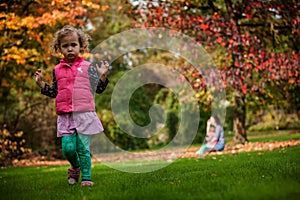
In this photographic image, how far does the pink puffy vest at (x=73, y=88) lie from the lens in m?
4.61

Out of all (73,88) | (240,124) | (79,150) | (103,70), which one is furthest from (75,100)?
(240,124)

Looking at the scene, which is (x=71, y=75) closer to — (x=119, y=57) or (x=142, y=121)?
(x=142, y=121)

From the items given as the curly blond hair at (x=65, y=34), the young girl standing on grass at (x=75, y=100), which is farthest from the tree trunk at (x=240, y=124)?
the young girl standing on grass at (x=75, y=100)

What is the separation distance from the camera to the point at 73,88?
4.64m

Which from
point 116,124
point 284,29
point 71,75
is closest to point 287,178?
point 71,75

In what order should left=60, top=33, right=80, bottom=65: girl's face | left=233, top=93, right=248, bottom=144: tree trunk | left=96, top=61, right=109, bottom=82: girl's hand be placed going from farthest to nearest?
left=233, top=93, right=248, bottom=144: tree trunk → left=60, top=33, right=80, bottom=65: girl's face → left=96, top=61, right=109, bottom=82: girl's hand

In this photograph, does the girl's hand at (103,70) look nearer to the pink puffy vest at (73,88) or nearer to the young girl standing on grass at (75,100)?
the young girl standing on grass at (75,100)

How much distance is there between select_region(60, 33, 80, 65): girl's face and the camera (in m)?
4.79

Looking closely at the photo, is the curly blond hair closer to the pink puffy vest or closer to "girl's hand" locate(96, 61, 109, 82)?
the pink puffy vest

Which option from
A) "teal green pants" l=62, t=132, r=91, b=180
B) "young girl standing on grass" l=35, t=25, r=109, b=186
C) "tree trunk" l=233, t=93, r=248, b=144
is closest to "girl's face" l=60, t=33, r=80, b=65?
"young girl standing on grass" l=35, t=25, r=109, b=186

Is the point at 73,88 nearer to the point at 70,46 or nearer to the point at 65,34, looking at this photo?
the point at 70,46

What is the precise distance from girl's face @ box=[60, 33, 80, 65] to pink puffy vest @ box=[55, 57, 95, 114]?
0.27 feet

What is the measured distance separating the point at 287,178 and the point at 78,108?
229 centimetres

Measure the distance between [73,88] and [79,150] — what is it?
70cm
